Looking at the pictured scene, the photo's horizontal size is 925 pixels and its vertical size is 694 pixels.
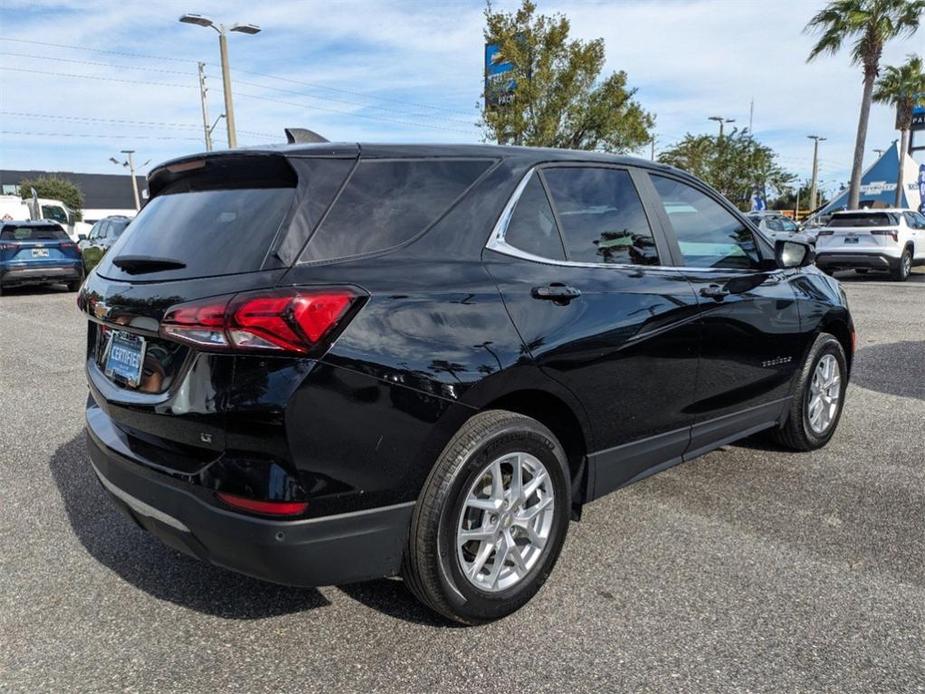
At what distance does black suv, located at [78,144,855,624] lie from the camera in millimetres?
2305

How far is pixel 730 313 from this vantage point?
379 cm

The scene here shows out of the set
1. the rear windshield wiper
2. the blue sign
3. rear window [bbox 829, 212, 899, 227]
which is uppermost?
the blue sign

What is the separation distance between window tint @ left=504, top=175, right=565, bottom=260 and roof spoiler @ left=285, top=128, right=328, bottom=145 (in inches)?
34.5

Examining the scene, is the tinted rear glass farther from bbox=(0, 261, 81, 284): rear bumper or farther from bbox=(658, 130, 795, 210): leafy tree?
bbox=(658, 130, 795, 210): leafy tree

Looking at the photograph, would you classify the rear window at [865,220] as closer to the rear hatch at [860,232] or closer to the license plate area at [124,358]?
the rear hatch at [860,232]

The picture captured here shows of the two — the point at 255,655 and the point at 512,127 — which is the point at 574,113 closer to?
the point at 512,127

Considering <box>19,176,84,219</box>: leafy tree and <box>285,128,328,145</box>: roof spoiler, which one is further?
<box>19,176,84,219</box>: leafy tree

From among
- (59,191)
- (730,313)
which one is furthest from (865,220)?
(59,191)

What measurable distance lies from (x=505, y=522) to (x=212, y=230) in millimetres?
1474

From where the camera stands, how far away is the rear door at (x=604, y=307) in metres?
2.89

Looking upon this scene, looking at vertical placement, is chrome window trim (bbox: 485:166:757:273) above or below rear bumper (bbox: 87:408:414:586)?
above

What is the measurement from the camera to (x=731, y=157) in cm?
4212

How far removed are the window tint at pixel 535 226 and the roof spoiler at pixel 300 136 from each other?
2.88 feet

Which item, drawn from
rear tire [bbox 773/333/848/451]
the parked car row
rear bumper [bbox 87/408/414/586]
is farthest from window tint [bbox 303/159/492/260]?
the parked car row
